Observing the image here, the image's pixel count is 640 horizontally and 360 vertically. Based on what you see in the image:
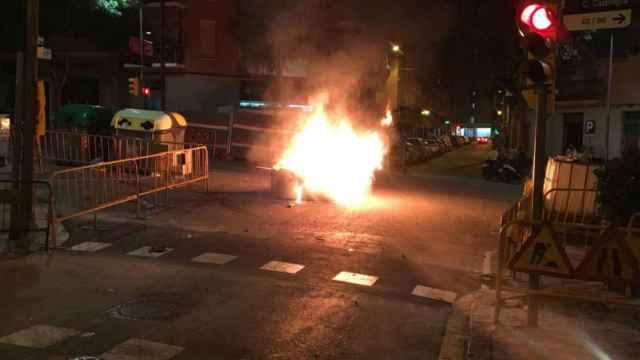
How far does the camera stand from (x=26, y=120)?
314 inches

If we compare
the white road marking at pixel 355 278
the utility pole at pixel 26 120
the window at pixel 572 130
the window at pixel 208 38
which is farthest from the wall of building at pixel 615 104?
the utility pole at pixel 26 120

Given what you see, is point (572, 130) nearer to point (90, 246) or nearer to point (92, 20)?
point (92, 20)

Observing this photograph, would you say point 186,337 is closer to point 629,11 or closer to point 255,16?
point 629,11

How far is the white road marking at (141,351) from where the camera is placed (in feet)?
15.3

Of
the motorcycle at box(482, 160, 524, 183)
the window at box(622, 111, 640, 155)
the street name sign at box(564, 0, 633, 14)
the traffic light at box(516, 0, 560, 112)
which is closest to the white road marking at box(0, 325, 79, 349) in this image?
the traffic light at box(516, 0, 560, 112)

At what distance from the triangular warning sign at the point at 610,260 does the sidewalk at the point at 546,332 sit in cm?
48

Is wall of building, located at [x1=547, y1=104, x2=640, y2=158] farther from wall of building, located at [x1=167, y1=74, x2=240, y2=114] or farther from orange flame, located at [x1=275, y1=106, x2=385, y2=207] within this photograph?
wall of building, located at [x1=167, y1=74, x2=240, y2=114]

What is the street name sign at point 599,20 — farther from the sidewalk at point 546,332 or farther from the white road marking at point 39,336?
the white road marking at point 39,336

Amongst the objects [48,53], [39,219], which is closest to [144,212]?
[39,219]

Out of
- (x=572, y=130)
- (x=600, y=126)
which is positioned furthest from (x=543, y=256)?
(x=572, y=130)

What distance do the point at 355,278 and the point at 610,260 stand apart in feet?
8.99

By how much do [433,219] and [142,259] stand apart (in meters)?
5.31

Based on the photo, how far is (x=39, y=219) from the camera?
29.7ft

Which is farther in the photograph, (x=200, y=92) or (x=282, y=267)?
(x=200, y=92)
